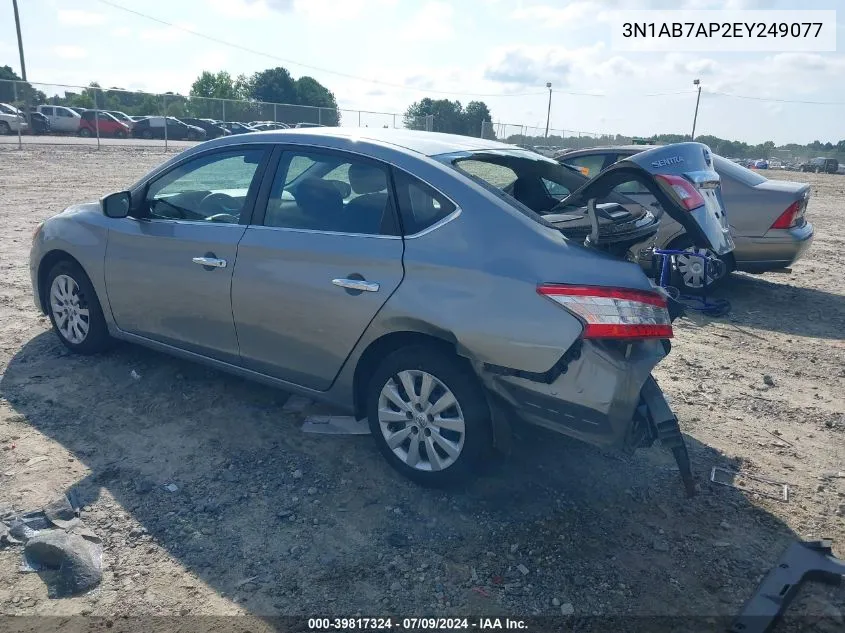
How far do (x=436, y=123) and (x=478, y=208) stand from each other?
30.7 meters

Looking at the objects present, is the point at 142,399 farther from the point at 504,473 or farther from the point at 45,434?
the point at 504,473

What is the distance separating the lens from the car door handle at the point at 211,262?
392 cm

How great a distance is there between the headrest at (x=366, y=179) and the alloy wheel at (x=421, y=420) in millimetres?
1005

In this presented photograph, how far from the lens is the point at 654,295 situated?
10.1ft

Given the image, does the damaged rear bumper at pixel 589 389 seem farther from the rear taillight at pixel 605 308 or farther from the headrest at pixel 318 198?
the headrest at pixel 318 198

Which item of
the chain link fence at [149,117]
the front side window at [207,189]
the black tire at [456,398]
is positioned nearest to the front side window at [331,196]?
the front side window at [207,189]

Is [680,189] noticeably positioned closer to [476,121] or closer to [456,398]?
[456,398]

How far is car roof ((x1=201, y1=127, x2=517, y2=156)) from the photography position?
145 inches

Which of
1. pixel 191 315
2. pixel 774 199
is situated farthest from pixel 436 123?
pixel 191 315

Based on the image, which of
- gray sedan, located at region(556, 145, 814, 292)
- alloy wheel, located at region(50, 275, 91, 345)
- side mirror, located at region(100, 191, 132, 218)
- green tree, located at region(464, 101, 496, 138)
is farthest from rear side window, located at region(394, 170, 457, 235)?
green tree, located at region(464, 101, 496, 138)

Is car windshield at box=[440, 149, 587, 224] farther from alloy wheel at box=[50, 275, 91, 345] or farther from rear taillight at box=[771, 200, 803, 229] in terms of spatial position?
rear taillight at box=[771, 200, 803, 229]

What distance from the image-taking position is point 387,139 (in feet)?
12.2

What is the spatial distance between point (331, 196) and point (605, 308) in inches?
65.3

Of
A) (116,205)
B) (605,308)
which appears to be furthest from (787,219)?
(116,205)
